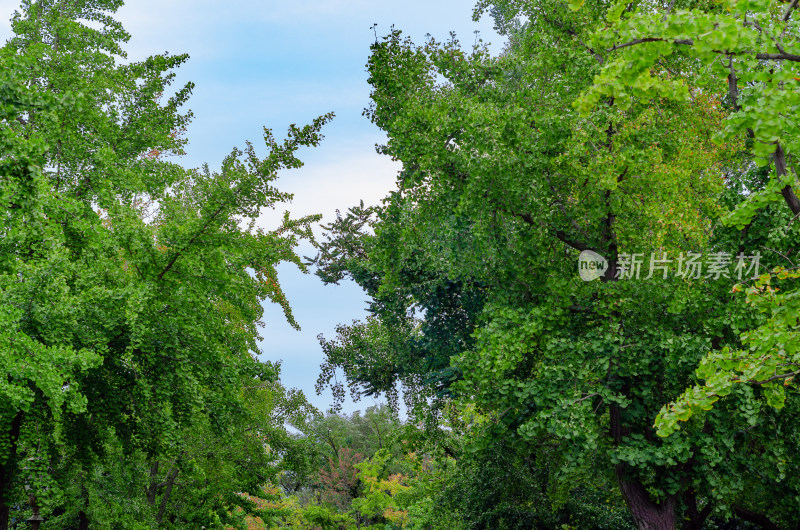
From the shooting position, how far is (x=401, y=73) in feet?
41.9

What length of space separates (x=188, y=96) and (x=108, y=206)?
14.9 feet

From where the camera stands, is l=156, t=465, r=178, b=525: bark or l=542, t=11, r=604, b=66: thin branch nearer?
l=542, t=11, r=604, b=66: thin branch

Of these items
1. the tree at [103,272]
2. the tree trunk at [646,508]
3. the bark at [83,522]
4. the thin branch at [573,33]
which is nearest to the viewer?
the tree at [103,272]

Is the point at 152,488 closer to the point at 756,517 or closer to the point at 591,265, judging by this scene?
the point at 591,265

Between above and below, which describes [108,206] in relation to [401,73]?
below

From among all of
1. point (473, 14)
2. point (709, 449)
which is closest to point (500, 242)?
point (709, 449)

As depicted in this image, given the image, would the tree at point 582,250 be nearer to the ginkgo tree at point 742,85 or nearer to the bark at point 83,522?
the ginkgo tree at point 742,85

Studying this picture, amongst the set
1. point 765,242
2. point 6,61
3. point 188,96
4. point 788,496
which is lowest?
point 788,496

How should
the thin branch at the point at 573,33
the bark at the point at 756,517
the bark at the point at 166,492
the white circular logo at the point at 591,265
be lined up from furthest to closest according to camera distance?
the bark at the point at 166,492 < the bark at the point at 756,517 < the thin branch at the point at 573,33 < the white circular logo at the point at 591,265

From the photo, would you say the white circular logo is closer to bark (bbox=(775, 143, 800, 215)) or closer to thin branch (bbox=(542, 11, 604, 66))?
thin branch (bbox=(542, 11, 604, 66))

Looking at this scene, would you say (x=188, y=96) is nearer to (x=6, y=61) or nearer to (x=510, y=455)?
(x=6, y=61)

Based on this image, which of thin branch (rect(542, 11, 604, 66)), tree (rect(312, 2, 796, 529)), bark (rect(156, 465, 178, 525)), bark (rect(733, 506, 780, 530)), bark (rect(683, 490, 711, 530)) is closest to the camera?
tree (rect(312, 2, 796, 529))

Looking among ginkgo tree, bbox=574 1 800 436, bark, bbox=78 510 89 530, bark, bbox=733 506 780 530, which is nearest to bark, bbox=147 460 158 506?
bark, bbox=78 510 89 530

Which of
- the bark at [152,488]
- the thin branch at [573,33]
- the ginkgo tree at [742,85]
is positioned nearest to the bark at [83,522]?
the bark at [152,488]
